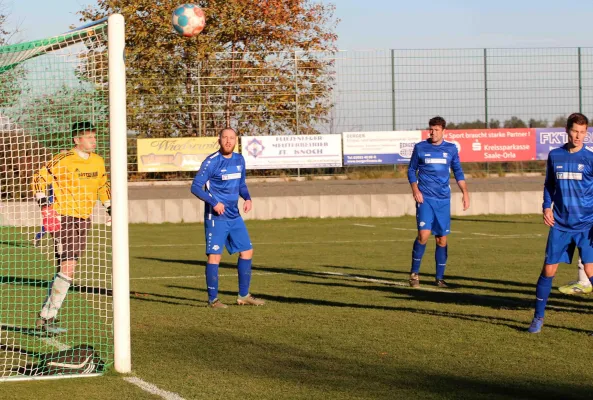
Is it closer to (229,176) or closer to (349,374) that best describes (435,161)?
(229,176)

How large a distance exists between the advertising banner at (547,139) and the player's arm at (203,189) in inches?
803

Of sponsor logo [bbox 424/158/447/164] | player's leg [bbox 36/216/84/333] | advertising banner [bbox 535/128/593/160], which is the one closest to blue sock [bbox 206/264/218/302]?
player's leg [bbox 36/216/84/333]

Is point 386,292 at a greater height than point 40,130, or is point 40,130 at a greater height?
point 40,130

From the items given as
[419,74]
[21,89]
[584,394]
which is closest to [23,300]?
[21,89]

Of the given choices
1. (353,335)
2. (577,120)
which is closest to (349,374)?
(353,335)

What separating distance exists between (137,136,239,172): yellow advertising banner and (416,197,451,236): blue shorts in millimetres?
15327

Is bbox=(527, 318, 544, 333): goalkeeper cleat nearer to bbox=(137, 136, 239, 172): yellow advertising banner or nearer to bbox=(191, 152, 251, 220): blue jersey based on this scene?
bbox=(191, 152, 251, 220): blue jersey

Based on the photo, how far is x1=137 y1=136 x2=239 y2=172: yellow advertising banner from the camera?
27.2 meters

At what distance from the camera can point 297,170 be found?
28.0m

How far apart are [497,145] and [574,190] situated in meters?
21.2

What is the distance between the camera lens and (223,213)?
10.5 m

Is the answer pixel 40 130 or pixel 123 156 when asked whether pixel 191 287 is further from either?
pixel 123 156

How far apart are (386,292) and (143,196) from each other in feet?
53.7

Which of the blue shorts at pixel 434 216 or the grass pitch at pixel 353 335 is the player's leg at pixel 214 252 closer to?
the grass pitch at pixel 353 335
